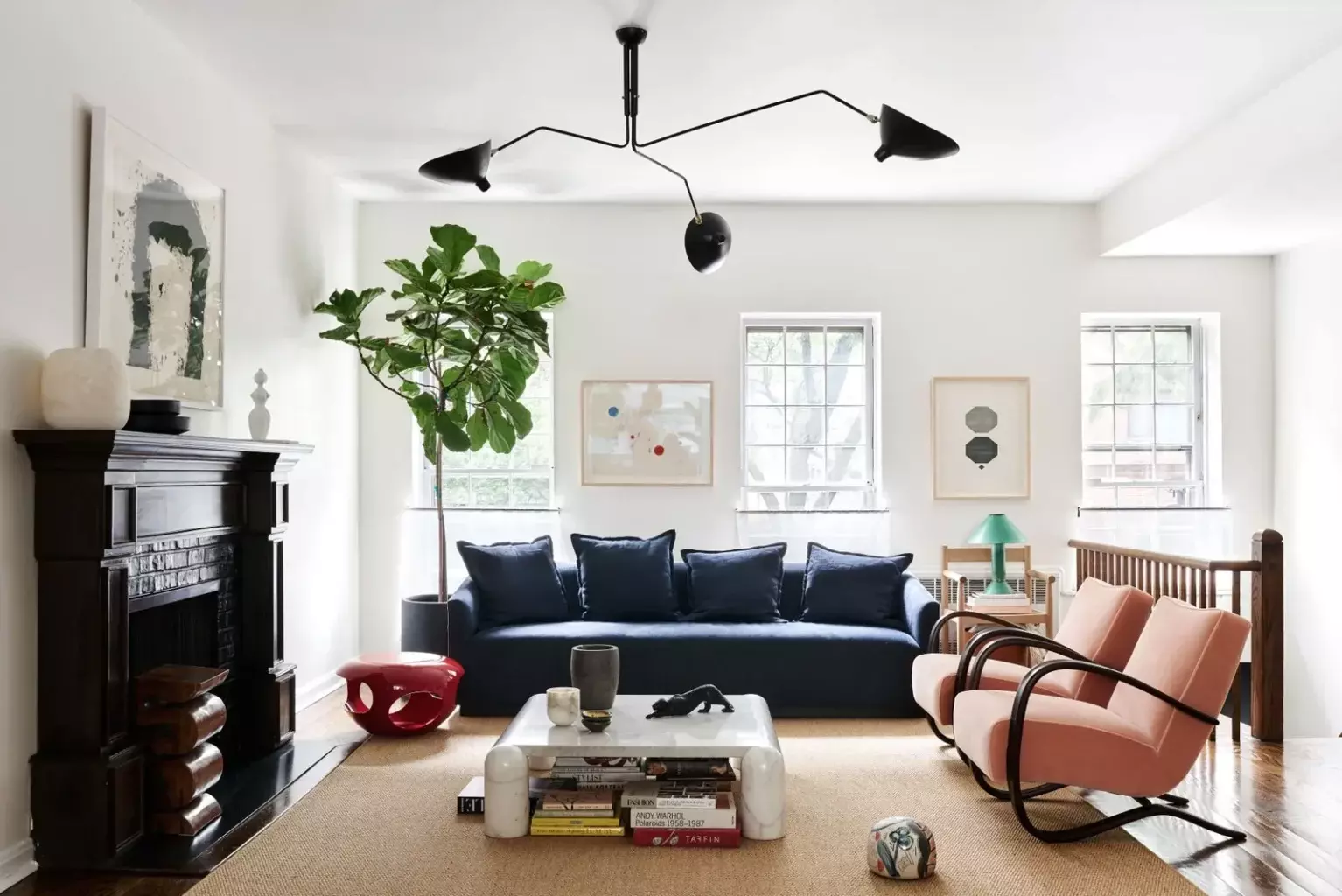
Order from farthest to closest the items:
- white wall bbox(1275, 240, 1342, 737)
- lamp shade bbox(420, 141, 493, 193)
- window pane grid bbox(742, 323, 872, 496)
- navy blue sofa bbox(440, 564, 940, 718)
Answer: window pane grid bbox(742, 323, 872, 496), white wall bbox(1275, 240, 1342, 737), navy blue sofa bbox(440, 564, 940, 718), lamp shade bbox(420, 141, 493, 193)

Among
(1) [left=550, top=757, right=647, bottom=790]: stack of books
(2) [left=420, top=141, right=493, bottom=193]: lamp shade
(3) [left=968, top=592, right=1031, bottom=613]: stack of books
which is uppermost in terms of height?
(2) [left=420, top=141, right=493, bottom=193]: lamp shade

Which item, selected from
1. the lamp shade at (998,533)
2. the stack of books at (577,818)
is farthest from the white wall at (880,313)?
the stack of books at (577,818)

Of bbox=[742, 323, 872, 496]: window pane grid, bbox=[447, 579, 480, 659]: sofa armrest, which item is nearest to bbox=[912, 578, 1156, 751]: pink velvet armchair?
bbox=[447, 579, 480, 659]: sofa armrest

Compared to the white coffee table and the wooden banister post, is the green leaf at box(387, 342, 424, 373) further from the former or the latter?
the wooden banister post

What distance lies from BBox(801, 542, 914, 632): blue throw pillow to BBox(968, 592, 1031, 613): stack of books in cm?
57

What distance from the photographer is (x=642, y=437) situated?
6543 millimetres

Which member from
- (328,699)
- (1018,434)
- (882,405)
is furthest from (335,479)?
(1018,434)

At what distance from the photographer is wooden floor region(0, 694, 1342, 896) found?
3.08 m

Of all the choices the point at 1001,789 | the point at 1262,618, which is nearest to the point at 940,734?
the point at 1001,789

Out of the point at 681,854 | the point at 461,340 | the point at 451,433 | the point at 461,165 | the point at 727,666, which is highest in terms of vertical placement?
the point at 461,165

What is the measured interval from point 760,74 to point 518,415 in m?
Result: 2.19

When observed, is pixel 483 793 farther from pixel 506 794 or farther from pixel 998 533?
pixel 998 533

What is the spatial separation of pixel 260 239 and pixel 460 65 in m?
1.39

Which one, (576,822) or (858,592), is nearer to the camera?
(576,822)
